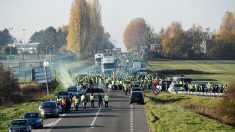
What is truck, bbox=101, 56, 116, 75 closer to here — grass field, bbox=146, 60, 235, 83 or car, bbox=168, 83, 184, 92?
grass field, bbox=146, 60, 235, 83

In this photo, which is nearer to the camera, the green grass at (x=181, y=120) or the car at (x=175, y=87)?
the green grass at (x=181, y=120)

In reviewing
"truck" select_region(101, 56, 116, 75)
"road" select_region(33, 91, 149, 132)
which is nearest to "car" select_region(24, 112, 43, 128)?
"road" select_region(33, 91, 149, 132)

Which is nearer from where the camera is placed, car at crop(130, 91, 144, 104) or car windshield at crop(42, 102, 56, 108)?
car windshield at crop(42, 102, 56, 108)

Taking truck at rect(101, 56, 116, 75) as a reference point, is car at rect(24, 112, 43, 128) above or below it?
below

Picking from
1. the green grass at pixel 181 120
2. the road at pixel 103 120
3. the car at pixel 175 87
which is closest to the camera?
the green grass at pixel 181 120

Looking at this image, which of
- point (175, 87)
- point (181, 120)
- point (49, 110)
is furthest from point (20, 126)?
point (175, 87)

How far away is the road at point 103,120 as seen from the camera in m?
42.8

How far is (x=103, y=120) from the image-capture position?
4856cm

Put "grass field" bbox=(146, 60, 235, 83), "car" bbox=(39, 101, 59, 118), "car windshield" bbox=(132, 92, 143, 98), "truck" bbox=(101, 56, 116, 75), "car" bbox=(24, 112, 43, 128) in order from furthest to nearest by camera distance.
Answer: "grass field" bbox=(146, 60, 235, 83), "truck" bbox=(101, 56, 116, 75), "car windshield" bbox=(132, 92, 143, 98), "car" bbox=(39, 101, 59, 118), "car" bbox=(24, 112, 43, 128)

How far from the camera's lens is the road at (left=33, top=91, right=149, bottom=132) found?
42753 mm

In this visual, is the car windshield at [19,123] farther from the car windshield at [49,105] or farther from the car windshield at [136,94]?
the car windshield at [136,94]

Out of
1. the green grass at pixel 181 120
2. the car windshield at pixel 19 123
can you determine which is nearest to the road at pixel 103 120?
the green grass at pixel 181 120

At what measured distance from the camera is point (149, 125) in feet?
146

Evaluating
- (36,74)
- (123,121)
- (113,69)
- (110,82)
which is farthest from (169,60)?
(123,121)
